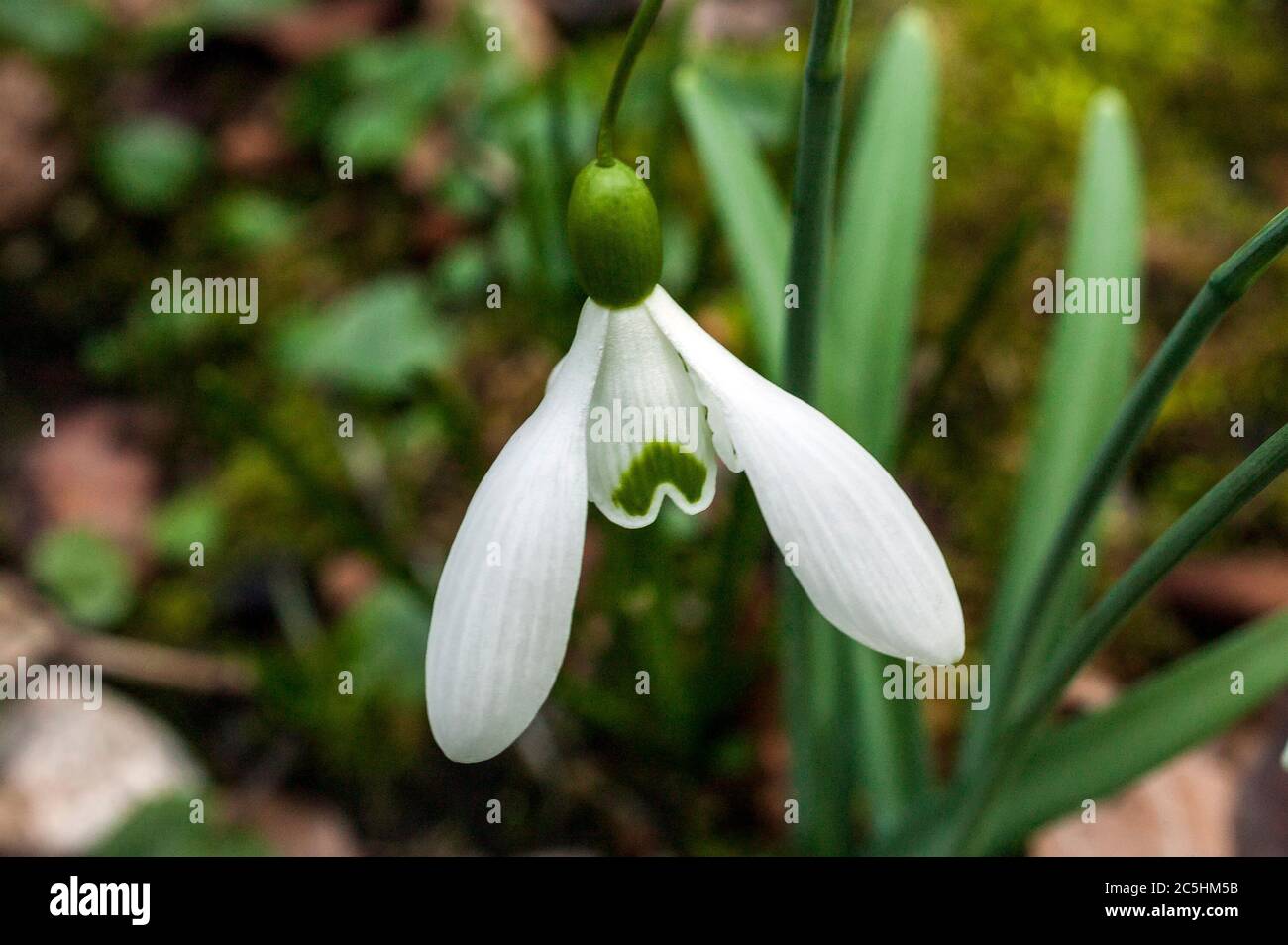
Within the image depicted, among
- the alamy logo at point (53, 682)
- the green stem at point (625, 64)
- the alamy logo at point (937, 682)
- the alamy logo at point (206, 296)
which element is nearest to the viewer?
the green stem at point (625, 64)

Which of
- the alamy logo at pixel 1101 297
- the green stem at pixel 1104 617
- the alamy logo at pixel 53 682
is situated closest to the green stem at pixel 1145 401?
the green stem at pixel 1104 617

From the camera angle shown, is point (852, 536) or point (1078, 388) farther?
point (1078, 388)

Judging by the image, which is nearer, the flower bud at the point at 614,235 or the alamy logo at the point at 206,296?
the flower bud at the point at 614,235

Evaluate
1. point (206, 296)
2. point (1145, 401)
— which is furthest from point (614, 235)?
point (206, 296)

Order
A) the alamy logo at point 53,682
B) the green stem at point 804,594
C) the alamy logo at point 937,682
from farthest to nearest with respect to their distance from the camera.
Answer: the alamy logo at point 53,682, the alamy logo at point 937,682, the green stem at point 804,594

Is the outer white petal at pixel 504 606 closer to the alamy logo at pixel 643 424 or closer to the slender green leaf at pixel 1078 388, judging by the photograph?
the alamy logo at pixel 643 424

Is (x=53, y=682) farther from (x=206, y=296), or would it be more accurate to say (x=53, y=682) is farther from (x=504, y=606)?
(x=504, y=606)

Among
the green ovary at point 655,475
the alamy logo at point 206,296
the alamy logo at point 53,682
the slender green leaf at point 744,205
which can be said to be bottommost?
the alamy logo at point 53,682

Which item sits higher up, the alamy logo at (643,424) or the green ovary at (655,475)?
the alamy logo at (643,424)
